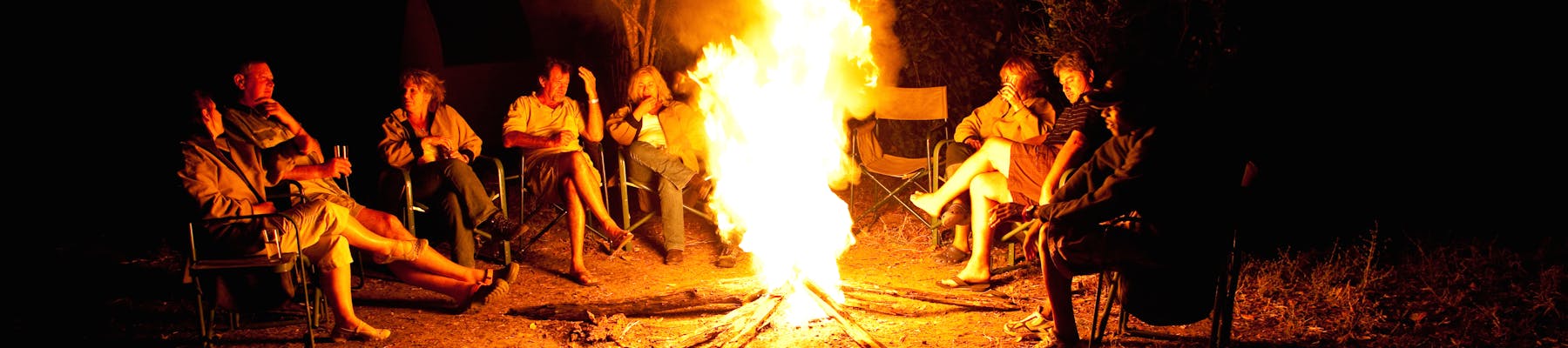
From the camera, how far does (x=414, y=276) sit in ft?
13.4

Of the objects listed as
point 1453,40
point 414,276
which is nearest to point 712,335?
point 414,276

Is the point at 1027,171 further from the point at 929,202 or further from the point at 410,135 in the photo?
the point at 410,135

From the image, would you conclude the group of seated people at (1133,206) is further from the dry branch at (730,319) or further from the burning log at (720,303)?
the dry branch at (730,319)

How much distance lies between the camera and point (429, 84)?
4.83 meters

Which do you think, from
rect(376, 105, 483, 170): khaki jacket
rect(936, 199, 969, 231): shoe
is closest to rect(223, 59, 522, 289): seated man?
rect(376, 105, 483, 170): khaki jacket

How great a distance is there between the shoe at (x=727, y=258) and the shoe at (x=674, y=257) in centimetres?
20

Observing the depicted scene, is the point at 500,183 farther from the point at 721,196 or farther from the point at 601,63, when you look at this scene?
the point at 601,63

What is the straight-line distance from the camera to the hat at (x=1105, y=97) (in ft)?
10.5

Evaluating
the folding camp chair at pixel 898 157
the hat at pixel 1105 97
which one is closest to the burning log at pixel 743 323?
the hat at pixel 1105 97

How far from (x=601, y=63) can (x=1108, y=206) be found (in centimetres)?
444

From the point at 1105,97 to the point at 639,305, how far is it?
1.99 m

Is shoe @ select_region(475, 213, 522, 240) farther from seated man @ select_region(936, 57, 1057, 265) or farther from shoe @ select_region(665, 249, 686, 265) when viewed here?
seated man @ select_region(936, 57, 1057, 265)

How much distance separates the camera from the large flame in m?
4.92

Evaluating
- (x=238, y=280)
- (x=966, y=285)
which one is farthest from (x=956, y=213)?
(x=238, y=280)
